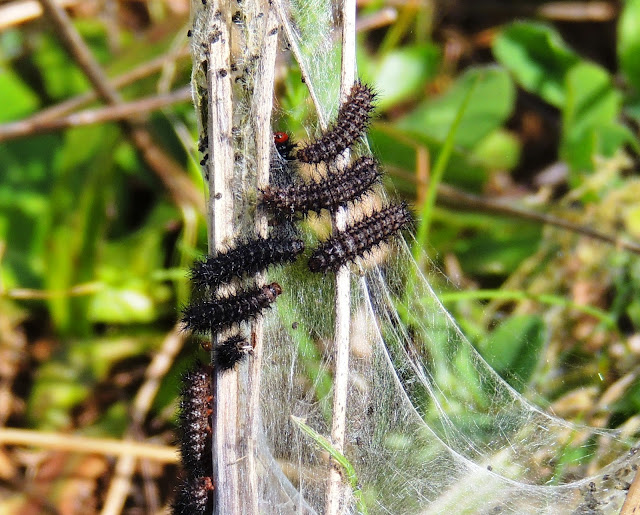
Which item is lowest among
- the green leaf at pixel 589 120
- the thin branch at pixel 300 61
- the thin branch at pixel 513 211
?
the thin branch at pixel 300 61

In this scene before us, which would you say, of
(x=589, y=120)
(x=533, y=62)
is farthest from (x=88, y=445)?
(x=533, y=62)

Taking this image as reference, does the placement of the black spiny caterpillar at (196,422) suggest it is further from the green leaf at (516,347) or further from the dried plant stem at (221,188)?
the green leaf at (516,347)

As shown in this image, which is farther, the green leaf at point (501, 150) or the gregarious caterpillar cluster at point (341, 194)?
the green leaf at point (501, 150)

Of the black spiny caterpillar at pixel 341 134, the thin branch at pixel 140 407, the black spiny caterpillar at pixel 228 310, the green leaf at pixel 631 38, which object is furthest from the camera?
the green leaf at pixel 631 38

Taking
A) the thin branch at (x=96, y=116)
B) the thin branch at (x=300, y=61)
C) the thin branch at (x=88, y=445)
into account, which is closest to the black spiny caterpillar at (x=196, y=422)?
the thin branch at (x=300, y=61)

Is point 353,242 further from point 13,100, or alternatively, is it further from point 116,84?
point 13,100

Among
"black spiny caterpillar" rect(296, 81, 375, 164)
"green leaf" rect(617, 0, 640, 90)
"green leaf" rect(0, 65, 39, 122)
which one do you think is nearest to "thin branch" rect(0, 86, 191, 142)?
"green leaf" rect(0, 65, 39, 122)
